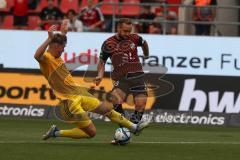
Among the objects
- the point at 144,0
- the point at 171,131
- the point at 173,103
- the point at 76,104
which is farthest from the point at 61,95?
the point at 144,0

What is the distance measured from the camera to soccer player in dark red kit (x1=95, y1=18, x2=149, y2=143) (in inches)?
602

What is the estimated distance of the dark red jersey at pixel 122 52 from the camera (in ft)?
50.5

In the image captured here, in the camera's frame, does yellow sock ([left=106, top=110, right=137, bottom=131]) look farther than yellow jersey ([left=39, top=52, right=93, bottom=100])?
Yes

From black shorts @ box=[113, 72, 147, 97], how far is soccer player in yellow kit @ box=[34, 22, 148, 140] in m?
1.02

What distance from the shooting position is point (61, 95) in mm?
14539

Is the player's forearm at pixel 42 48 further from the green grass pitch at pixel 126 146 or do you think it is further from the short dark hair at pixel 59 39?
the green grass pitch at pixel 126 146

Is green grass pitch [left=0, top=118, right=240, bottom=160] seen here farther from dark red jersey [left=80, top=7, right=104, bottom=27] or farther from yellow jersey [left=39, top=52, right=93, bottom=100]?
dark red jersey [left=80, top=7, right=104, bottom=27]

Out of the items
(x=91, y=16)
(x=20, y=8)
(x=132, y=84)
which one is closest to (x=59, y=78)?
(x=132, y=84)

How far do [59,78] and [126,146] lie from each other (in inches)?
62.3

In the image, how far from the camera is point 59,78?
14.5m

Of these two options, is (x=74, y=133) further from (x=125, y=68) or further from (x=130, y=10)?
(x=130, y=10)

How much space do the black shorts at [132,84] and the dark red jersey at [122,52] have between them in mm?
75

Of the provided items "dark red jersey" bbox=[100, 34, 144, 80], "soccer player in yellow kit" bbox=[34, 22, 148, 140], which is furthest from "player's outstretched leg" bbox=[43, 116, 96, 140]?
"dark red jersey" bbox=[100, 34, 144, 80]

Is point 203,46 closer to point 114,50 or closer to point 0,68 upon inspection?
point 0,68
